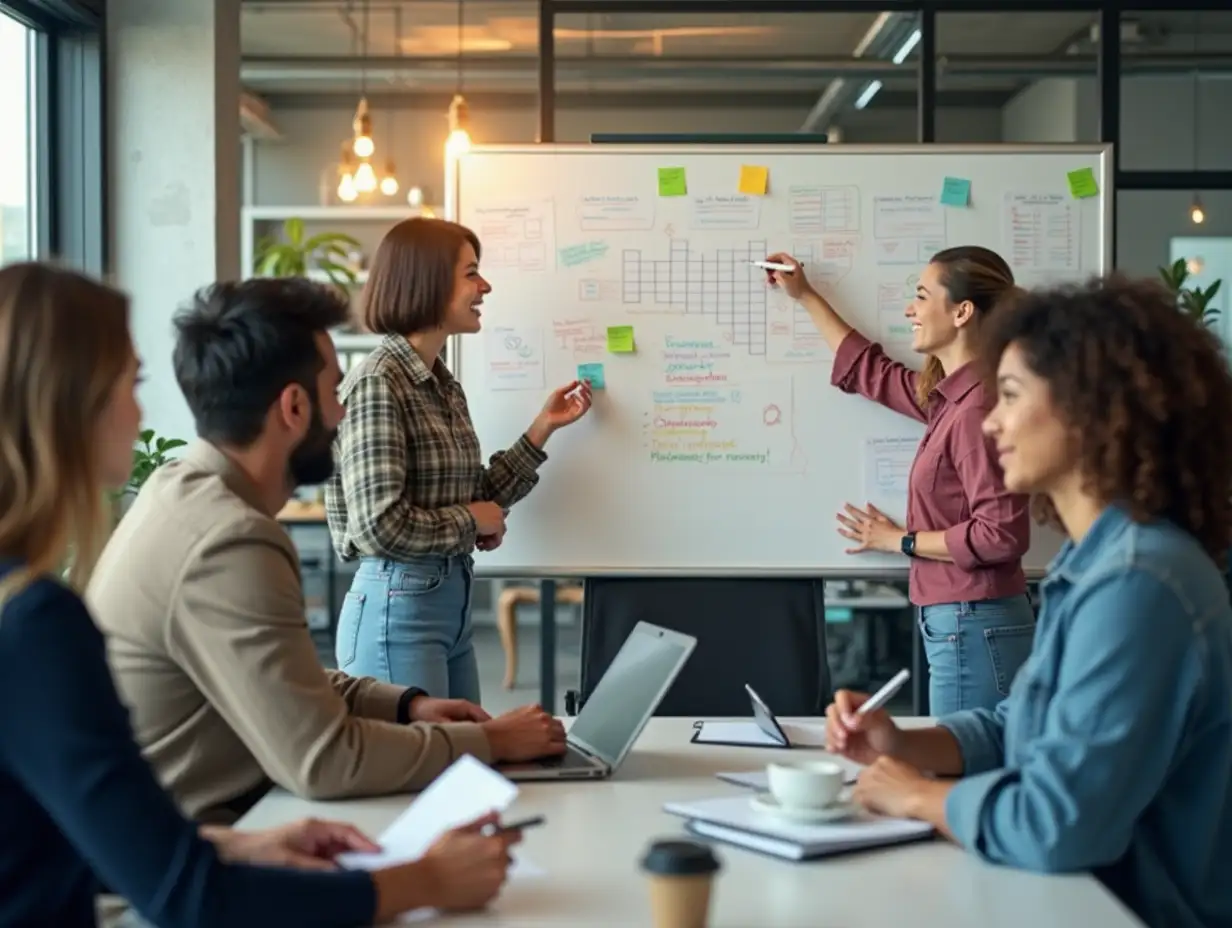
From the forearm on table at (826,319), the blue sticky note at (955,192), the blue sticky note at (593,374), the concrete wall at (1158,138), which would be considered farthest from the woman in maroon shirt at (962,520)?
the concrete wall at (1158,138)

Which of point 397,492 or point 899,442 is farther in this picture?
point 899,442

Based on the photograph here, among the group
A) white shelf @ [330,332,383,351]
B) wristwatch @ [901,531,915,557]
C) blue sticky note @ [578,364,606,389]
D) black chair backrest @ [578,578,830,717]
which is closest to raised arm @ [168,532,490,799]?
black chair backrest @ [578,578,830,717]

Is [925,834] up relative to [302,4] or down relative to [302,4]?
down

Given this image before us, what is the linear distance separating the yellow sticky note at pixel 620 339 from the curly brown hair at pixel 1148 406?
6.41ft

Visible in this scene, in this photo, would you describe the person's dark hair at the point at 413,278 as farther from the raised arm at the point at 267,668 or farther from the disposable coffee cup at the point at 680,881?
the disposable coffee cup at the point at 680,881

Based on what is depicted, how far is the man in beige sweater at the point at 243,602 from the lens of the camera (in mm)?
1671

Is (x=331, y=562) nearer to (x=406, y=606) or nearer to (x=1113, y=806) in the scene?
(x=406, y=606)

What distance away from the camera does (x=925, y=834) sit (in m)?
1.61

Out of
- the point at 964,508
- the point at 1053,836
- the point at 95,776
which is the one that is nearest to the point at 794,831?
the point at 1053,836

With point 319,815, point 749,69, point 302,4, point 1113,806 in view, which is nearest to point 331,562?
point 302,4

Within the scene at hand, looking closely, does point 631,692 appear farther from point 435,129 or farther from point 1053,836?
point 435,129

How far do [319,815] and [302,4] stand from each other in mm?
6342

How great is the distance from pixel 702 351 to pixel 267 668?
6.71ft

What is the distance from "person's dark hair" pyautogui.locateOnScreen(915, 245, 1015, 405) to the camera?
3.11m
